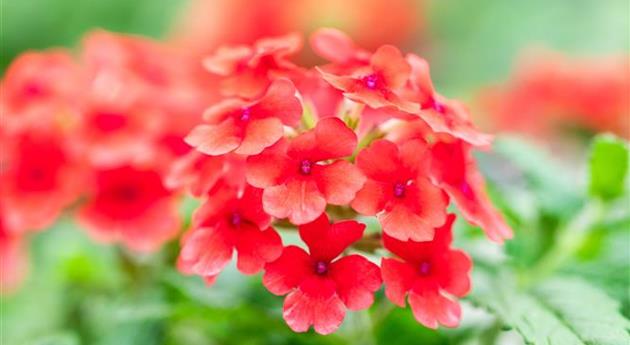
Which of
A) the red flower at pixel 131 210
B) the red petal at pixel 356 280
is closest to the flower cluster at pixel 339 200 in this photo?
the red petal at pixel 356 280

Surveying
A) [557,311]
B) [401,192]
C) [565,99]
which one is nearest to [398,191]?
[401,192]

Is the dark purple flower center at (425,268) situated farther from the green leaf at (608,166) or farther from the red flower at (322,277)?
the green leaf at (608,166)

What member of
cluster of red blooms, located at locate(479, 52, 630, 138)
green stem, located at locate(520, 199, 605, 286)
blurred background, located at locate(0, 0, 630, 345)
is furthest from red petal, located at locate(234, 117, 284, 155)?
cluster of red blooms, located at locate(479, 52, 630, 138)

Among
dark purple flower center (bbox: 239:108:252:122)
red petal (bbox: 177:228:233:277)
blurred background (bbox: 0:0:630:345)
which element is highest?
dark purple flower center (bbox: 239:108:252:122)

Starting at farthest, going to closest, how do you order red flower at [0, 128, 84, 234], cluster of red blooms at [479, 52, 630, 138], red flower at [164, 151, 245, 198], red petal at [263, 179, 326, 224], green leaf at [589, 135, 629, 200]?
cluster of red blooms at [479, 52, 630, 138]
red flower at [0, 128, 84, 234]
green leaf at [589, 135, 629, 200]
red flower at [164, 151, 245, 198]
red petal at [263, 179, 326, 224]

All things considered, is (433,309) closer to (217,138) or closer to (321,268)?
(321,268)

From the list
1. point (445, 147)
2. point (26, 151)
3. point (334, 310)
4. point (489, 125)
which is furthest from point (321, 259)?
point (489, 125)

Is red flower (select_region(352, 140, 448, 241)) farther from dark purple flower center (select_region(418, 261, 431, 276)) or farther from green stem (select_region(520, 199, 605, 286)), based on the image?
green stem (select_region(520, 199, 605, 286))
